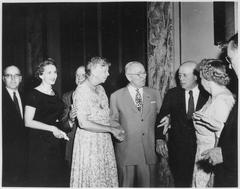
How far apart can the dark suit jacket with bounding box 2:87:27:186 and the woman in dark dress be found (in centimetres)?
13

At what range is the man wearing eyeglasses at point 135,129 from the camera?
315 centimetres

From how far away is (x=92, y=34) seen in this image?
4.71m

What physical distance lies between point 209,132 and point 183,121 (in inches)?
22.2

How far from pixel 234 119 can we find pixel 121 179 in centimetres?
152

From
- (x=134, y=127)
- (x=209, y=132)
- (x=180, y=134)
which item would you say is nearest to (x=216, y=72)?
(x=209, y=132)

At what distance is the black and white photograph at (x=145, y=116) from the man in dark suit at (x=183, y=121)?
0.01 metres

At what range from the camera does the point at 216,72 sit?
Answer: 2412 millimetres

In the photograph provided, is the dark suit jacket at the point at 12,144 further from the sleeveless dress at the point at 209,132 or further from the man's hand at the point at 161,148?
the sleeveless dress at the point at 209,132

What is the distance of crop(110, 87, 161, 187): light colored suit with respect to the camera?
315 centimetres

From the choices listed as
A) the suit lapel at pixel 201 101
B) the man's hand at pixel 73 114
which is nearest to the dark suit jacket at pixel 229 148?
the suit lapel at pixel 201 101

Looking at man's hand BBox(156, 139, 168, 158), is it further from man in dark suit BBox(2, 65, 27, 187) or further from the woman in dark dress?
man in dark suit BBox(2, 65, 27, 187)

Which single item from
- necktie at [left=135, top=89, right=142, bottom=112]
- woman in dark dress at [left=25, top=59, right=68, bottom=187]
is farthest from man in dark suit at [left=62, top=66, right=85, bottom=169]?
necktie at [left=135, top=89, right=142, bottom=112]

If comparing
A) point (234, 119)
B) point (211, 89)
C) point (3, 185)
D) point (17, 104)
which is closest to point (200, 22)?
point (211, 89)

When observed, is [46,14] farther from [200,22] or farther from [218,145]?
[218,145]
